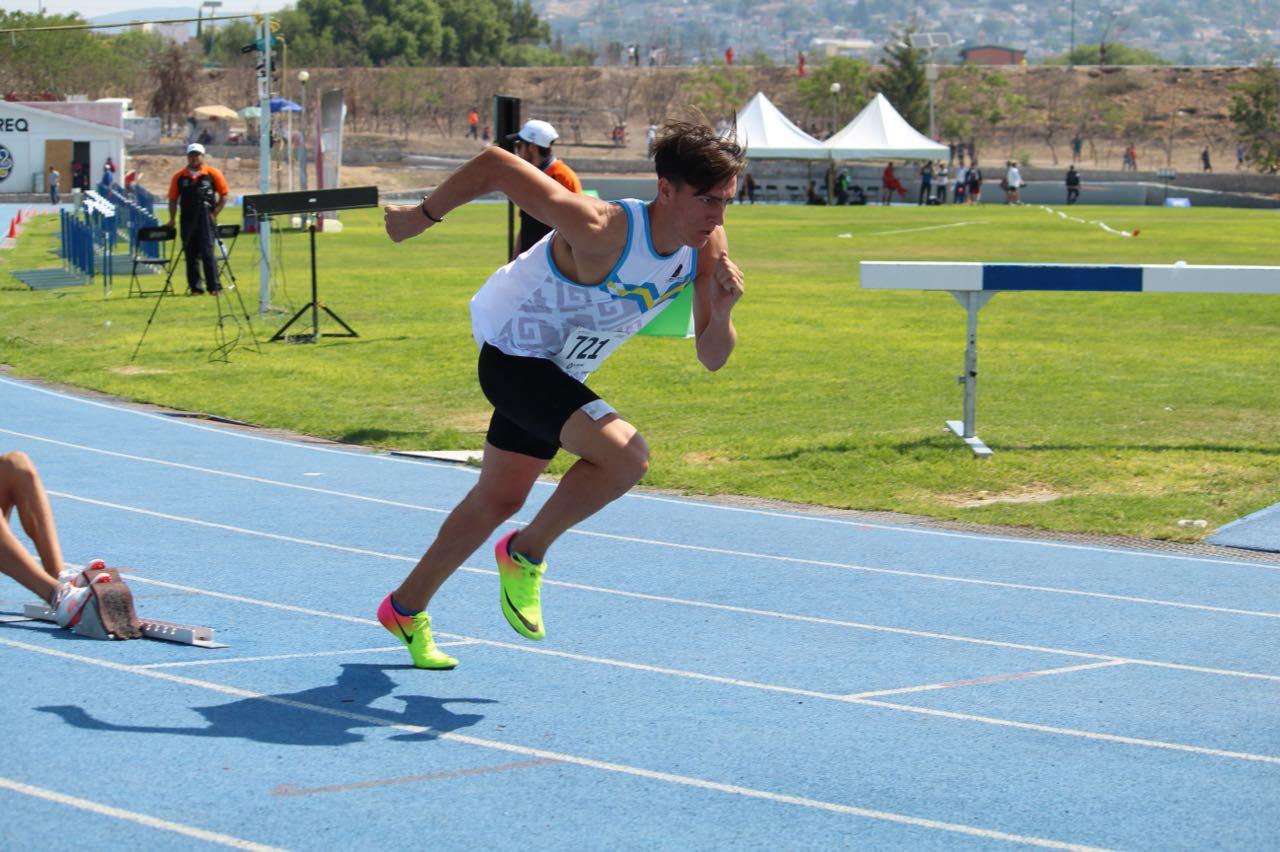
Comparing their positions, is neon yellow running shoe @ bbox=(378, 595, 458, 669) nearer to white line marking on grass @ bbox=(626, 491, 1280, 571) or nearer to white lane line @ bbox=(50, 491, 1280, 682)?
white lane line @ bbox=(50, 491, 1280, 682)

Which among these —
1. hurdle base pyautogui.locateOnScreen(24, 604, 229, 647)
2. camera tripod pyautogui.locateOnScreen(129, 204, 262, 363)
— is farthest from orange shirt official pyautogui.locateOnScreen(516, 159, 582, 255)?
camera tripod pyautogui.locateOnScreen(129, 204, 262, 363)

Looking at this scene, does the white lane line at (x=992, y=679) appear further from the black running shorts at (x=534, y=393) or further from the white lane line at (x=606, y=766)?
the black running shorts at (x=534, y=393)

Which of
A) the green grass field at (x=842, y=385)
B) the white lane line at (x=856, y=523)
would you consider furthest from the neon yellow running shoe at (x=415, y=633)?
the green grass field at (x=842, y=385)

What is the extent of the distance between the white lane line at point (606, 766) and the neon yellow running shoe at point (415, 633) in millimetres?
Answer: 443

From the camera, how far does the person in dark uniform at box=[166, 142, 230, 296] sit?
66.1 feet

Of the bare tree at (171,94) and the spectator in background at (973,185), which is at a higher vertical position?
the bare tree at (171,94)

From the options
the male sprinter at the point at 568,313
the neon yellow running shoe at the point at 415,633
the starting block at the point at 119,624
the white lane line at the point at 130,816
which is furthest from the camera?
the starting block at the point at 119,624

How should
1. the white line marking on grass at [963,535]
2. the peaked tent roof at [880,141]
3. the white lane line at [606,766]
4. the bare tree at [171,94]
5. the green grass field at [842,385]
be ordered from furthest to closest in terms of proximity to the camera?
the bare tree at [171,94]
the peaked tent roof at [880,141]
the green grass field at [842,385]
the white line marking on grass at [963,535]
the white lane line at [606,766]

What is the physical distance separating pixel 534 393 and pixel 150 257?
816 inches

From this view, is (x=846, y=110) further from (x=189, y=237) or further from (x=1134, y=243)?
(x=189, y=237)

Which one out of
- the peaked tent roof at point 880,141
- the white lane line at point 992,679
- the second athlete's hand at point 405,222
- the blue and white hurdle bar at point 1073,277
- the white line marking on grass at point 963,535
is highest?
the peaked tent roof at point 880,141

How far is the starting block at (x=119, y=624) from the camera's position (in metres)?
5.66

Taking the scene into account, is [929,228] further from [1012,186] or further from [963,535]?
[963,535]

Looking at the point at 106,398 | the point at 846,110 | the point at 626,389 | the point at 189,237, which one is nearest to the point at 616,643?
the point at 626,389
